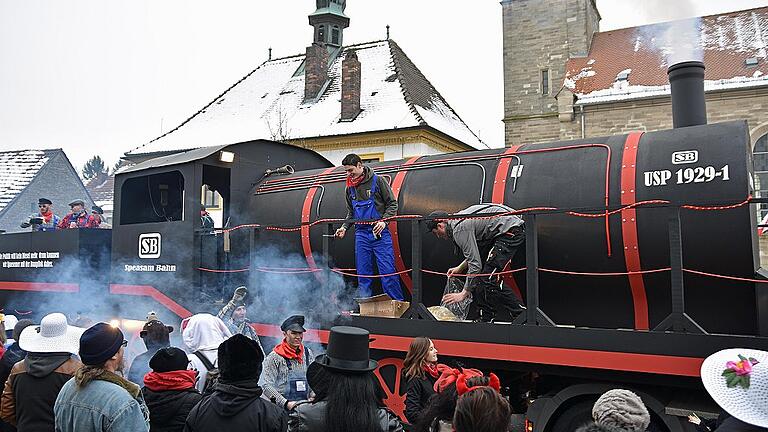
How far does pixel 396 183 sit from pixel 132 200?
4252 mm

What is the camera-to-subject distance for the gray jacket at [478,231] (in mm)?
5344

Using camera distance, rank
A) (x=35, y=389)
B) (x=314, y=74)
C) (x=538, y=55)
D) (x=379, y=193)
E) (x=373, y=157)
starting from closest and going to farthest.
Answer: (x=35, y=389)
(x=379, y=193)
(x=373, y=157)
(x=314, y=74)
(x=538, y=55)

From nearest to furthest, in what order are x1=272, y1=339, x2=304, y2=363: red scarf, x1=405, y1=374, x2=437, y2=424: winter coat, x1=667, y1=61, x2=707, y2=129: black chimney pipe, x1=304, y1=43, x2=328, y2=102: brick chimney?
x1=405, y1=374, x2=437, y2=424: winter coat < x1=272, y1=339, x2=304, y2=363: red scarf < x1=667, y1=61, x2=707, y2=129: black chimney pipe < x1=304, y1=43, x2=328, y2=102: brick chimney

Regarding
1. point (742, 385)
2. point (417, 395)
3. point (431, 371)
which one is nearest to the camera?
point (742, 385)

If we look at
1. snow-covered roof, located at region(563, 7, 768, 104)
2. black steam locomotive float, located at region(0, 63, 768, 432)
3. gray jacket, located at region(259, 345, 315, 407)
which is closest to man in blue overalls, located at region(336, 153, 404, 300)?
black steam locomotive float, located at region(0, 63, 768, 432)

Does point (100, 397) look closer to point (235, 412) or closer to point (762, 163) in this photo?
point (235, 412)

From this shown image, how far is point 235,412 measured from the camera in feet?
9.66

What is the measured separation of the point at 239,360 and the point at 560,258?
10.9 ft

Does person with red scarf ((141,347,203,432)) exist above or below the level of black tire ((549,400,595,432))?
above

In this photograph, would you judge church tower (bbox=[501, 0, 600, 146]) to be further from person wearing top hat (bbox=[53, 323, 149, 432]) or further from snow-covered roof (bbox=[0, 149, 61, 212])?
person wearing top hat (bbox=[53, 323, 149, 432])

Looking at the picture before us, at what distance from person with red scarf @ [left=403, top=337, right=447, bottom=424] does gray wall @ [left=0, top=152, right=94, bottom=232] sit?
3284cm

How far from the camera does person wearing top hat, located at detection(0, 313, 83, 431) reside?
359cm

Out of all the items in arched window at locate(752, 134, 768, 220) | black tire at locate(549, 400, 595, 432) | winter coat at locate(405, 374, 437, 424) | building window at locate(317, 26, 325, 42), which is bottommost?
black tire at locate(549, 400, 595, 432)

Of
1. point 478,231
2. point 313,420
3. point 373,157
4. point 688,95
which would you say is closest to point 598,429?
point 313,420
